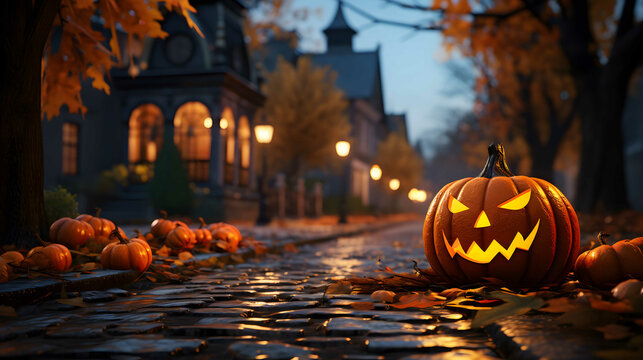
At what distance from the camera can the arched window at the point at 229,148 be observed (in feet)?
83.3

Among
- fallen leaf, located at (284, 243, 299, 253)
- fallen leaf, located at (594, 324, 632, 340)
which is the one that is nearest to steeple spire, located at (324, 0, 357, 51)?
fallen leaf, located at (284, 243, 299, 253)

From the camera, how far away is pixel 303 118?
33094 millimetres

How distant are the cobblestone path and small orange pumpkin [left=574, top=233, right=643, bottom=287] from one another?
129 cm

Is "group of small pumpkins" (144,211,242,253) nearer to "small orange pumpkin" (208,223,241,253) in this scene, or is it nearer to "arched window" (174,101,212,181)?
"small orange pumpkin" (208,223,241,253)

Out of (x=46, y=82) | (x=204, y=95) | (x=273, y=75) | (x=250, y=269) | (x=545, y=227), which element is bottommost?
(x=250, y=269)

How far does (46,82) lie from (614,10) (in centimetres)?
1911

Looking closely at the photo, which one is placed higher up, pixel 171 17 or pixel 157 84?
pixel 171 17

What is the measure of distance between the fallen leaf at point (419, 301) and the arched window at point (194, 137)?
2173 centimetres

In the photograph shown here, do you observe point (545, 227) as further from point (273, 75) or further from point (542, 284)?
point (273, 75)

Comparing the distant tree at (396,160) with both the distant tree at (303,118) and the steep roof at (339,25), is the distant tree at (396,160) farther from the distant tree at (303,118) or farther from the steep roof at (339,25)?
the distant tree at (303,118)

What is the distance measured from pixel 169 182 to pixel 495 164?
51.0 feet

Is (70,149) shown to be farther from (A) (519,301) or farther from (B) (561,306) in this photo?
(B) (561,306)

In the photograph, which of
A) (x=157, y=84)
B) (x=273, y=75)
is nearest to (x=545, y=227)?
(x=157, y=84)

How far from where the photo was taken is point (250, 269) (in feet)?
26.0
